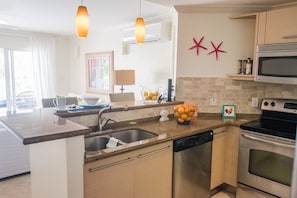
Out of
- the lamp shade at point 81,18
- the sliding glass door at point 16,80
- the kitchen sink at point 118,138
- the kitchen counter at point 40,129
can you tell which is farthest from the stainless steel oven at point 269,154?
the sliding glass door at point 16,80

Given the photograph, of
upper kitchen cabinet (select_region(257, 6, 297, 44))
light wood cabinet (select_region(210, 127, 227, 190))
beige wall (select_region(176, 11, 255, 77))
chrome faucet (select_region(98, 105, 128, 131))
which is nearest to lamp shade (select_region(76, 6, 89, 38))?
chrome faucet (select_region(98, 105, 128, 131))

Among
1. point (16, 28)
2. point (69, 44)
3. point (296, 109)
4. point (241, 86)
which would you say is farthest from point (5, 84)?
point (296, 109)

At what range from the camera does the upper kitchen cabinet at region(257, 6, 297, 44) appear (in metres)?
2.30

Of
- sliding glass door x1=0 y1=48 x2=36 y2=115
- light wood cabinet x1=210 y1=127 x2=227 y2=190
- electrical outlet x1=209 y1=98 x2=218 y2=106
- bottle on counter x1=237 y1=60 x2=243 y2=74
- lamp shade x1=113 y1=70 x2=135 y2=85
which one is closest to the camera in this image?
light wood cabinet x1=210 y1=127 x2=227 y2=190

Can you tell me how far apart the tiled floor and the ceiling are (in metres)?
2.31

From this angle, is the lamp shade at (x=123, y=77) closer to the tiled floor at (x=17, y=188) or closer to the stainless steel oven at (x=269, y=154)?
the tiled floor at (x=17, y=188)

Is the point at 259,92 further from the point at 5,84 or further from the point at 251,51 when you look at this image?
the point at 5,84

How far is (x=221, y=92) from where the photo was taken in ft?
9.73

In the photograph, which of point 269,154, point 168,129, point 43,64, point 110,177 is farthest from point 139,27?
point 43,64

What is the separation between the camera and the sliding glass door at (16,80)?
5.73 meters

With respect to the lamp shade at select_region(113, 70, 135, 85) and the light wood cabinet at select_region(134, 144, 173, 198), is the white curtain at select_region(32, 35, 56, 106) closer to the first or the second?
the lamp shade at select_region(113, 70, 135, 85)

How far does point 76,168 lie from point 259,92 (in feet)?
8.08

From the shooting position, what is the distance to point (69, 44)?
678 cm

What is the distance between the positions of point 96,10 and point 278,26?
2660mm
